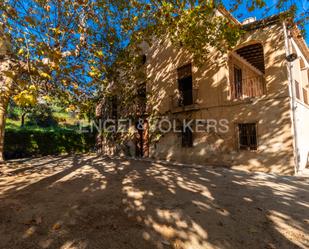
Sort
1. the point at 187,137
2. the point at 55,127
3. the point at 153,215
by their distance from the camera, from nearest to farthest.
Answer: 1. the point at 153,215
2. the point at 187,137
3. the point at 55,127

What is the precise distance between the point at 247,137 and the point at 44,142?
48.8 feet

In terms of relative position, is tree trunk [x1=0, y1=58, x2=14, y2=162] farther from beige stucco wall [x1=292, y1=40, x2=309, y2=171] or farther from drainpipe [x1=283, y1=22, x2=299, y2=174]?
beige stucco wall [x1=292, y1=40, x2=309, y2=171]

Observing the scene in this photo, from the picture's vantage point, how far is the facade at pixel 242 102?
766 centimetres

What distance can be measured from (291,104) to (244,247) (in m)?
7.11

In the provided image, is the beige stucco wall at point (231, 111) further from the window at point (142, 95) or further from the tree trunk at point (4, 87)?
the tree trunk at point (4, 87)

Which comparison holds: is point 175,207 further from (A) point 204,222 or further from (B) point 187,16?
(B) point 187,16

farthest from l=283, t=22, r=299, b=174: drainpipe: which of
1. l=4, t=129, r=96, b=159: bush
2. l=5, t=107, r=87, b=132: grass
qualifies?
l=4, t=129, r=96, b=159: bush

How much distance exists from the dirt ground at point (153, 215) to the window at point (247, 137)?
2832 millimetres

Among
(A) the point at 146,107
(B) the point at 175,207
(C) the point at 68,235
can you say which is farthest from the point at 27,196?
(A) the point at 146,107

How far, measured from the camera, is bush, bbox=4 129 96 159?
43.4ft

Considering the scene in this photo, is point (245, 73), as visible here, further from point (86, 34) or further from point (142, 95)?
point (86, 34)

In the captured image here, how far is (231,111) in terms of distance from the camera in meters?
9.05

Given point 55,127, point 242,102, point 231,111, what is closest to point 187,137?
point 231,111

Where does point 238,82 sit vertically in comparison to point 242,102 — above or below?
above
